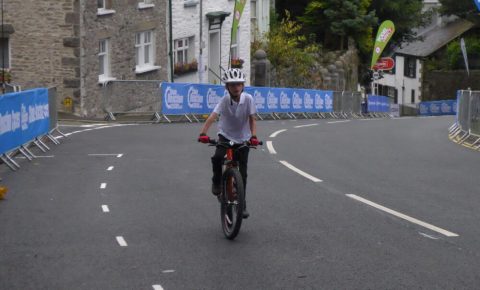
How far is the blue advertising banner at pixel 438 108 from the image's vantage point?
7231 centimetres

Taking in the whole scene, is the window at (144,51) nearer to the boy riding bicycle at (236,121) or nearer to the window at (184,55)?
the window at (184,55)

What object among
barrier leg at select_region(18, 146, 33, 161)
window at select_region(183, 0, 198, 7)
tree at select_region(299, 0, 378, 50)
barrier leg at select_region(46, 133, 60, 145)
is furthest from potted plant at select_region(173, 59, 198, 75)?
barrier leg at select_region(18, 146, 33, 161)

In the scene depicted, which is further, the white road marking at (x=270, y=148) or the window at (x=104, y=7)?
the window at (x=104, y=7)

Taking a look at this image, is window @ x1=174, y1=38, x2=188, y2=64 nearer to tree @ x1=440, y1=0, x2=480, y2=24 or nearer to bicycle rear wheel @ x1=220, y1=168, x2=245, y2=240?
bicycle rear wheel @ x1=220, y1=168, x2=245, y2=240

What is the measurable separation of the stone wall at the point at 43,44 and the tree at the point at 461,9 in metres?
52.0

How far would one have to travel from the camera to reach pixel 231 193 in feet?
33.8

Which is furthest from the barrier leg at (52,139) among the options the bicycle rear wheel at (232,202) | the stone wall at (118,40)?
the bicycle rear wheel at (232,202)

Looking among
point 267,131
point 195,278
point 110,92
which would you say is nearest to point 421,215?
point 195,278

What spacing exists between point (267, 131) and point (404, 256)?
18.0 meters

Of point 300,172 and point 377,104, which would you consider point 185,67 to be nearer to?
point 377,104

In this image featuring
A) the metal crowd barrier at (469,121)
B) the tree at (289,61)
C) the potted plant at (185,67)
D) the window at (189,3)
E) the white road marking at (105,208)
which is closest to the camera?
the white road marking at (105,208)

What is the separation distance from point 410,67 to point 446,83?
795 cm

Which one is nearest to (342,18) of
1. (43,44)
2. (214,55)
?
(214,55)

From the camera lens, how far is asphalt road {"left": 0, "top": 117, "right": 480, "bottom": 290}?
852cm
